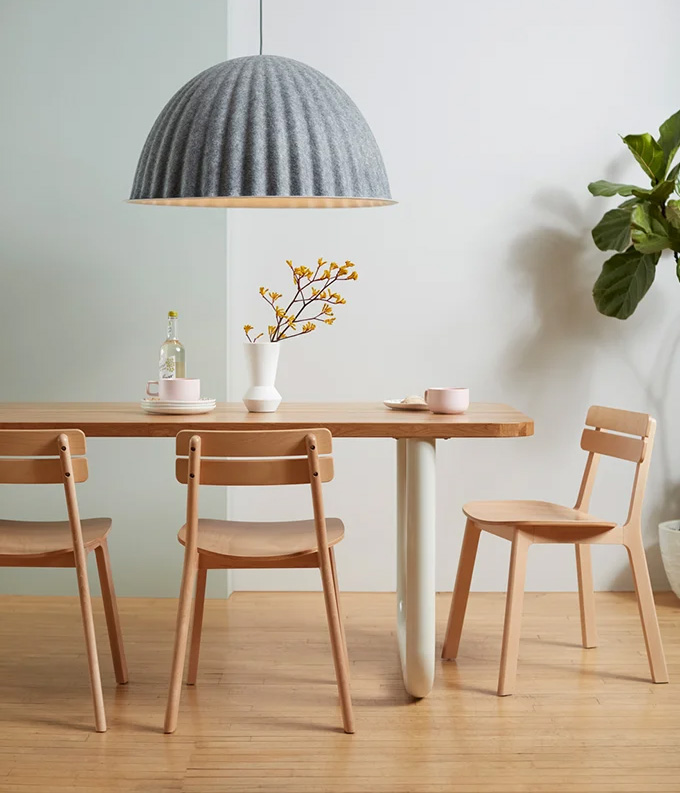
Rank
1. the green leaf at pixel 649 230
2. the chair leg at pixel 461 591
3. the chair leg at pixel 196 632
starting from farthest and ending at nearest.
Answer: the green leaf at pixel 649 230 < the chair leg at pixel 461 591 < the chair leg at pixel 196 632

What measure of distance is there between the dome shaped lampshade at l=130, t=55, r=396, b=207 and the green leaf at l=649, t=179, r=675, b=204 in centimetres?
145

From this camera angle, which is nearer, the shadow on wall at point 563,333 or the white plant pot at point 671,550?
the white plant pot at point 671,550

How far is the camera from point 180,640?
8.05 feet

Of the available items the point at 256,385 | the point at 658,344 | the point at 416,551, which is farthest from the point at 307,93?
the point at 658,344

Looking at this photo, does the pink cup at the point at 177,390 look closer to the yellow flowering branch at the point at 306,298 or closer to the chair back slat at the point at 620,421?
the yellow flowering branch at the point at 306,298

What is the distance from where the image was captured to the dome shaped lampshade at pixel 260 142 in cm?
230

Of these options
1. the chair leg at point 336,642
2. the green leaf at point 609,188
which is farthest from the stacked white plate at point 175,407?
the green leaf at point 609,188

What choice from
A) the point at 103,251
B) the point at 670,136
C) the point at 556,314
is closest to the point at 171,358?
the point at 103,251

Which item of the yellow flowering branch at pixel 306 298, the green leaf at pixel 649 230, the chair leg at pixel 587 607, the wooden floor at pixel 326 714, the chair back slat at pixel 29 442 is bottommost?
the wooden floor at pixel 326 714

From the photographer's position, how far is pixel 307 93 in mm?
2369

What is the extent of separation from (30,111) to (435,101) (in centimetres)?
155

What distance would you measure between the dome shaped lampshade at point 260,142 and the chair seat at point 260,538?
2.94 ft

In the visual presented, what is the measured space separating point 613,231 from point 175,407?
1826 millimetres

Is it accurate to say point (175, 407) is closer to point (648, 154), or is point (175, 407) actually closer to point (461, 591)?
point (461, 591)
